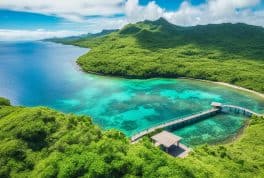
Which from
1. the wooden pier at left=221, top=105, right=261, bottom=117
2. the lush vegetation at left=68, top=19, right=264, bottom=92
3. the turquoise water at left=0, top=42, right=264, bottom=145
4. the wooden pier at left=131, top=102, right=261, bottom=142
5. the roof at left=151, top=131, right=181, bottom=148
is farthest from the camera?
the lush vegetation at left=68, top=19, right=264, bottom=92

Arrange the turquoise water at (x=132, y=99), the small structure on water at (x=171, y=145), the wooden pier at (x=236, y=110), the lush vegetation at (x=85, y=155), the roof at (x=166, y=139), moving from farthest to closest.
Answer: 1. the wooden pier at (x=236, y=110)
2. the turquoise water at (x=132, y=99)
3. the roof at (x=166, y=139)
4. the small structure on water at (x=171, y=145)
5. the lush vegetation at (x=85, y=155)

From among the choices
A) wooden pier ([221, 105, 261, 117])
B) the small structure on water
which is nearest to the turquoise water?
wooden pier ([221, 105, 261, 117])

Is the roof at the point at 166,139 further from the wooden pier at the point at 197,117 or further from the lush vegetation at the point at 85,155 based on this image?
the wooden pier at the point at 197,117

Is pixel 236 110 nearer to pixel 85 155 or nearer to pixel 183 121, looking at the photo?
pixel 183 121

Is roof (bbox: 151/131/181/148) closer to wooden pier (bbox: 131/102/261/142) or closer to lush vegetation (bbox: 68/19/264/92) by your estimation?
wooden pier (bbox: 131/102/261/142)

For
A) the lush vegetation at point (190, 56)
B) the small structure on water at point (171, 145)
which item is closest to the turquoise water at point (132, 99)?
the small structure on water at point (171, 145)

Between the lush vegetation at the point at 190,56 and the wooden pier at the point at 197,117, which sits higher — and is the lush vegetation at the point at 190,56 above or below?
above

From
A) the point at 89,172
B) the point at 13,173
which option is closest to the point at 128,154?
the point at 89,172
